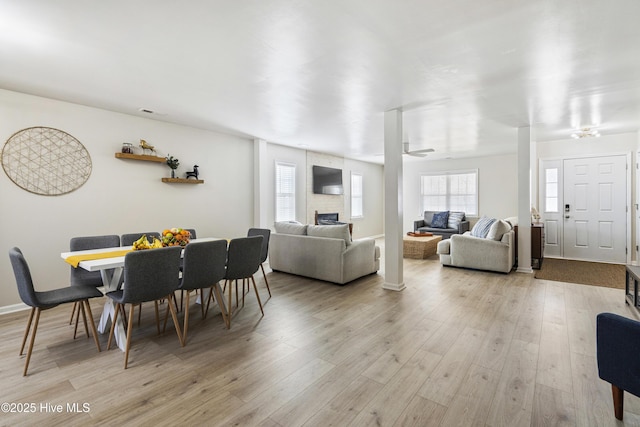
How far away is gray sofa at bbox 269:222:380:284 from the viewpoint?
4527 millimetres

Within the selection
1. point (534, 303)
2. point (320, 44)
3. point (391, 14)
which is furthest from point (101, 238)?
point (534, 303)

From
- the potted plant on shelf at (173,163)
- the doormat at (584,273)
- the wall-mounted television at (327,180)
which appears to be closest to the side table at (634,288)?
the doormat at (584,273)

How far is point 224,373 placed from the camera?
222 centimetres

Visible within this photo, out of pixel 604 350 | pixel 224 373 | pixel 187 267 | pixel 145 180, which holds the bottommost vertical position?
pixel 224 373

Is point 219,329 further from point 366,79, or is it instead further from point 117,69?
point 366,79

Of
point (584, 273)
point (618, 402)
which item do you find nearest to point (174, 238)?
point (618, 402)

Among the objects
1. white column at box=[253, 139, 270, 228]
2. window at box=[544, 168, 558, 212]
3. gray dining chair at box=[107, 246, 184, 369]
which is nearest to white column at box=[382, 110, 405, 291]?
gray dining chair at box=[107, 246, 184, 369]

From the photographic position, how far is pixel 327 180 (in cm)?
820

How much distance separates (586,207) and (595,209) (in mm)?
143

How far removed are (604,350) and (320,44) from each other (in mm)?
2776

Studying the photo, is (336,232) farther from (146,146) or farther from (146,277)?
(146,146)

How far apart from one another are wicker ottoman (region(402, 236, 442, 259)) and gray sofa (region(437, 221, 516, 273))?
89 cm

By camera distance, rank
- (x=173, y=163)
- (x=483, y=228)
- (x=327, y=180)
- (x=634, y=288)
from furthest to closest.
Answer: (x=327, y=180), (x=483, y=228), (x=173, y=163), (x=634, y=288)

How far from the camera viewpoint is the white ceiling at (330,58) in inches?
82.0
